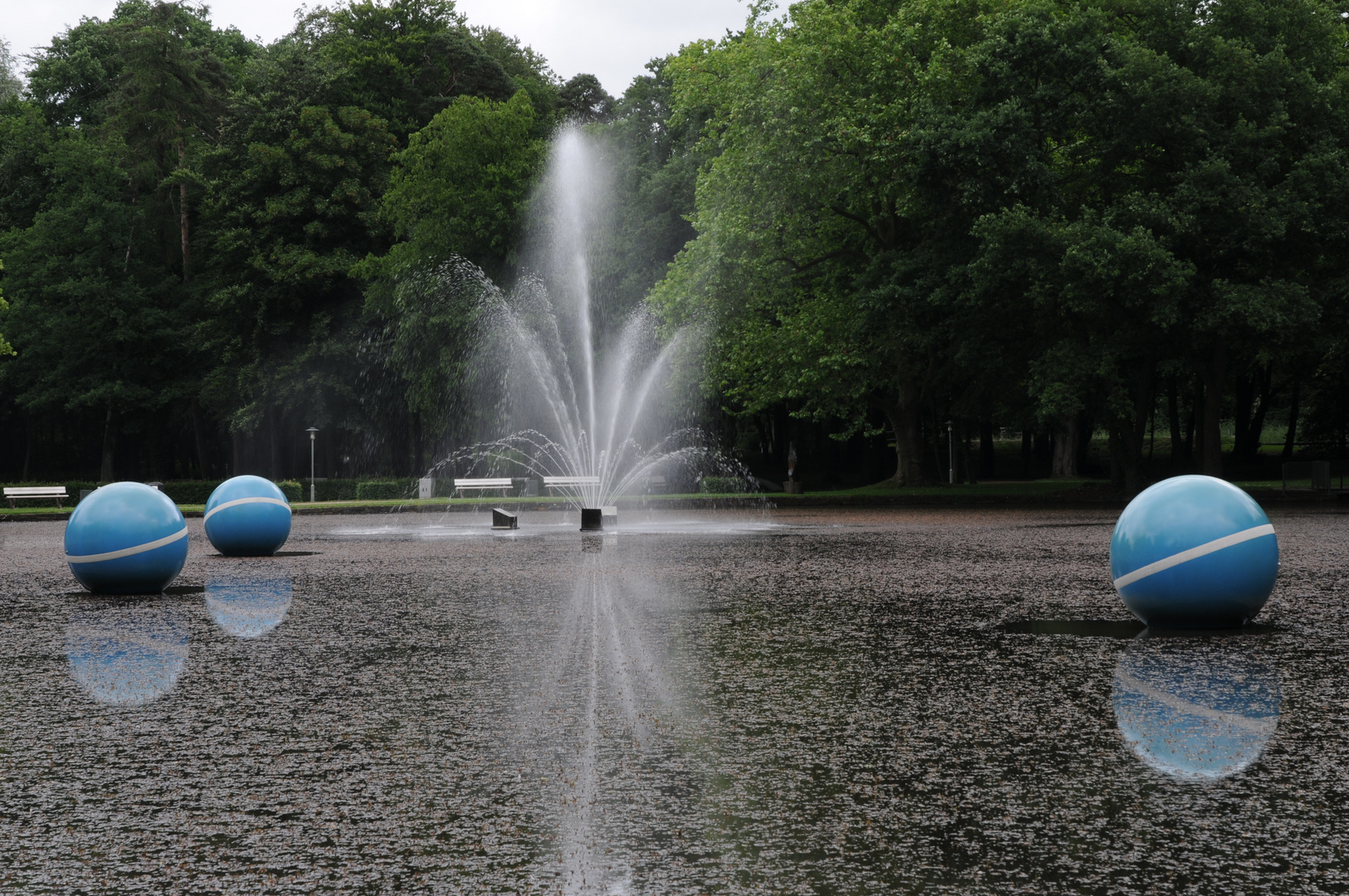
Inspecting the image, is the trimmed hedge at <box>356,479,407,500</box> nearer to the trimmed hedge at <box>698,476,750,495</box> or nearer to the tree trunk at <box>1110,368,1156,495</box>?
the trimmed hedge at <box>698,476,750,495</box>

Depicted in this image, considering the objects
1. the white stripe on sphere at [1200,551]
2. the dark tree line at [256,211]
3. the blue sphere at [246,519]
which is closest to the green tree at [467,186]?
the dark tree line at [256,211]

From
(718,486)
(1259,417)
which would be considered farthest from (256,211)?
(1259,417)

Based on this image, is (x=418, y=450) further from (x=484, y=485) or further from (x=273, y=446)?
(x=484, y=485)

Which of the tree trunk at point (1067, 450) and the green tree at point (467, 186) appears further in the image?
the tree trunk at point (1067, 450)

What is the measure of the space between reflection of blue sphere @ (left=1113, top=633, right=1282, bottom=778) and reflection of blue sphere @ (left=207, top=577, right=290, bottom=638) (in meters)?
6.96

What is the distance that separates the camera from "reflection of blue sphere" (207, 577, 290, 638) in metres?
11.1

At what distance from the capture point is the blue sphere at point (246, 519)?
19.5 m

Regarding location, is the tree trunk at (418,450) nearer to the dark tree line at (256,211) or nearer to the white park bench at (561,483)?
the dark tree line at (256,211)

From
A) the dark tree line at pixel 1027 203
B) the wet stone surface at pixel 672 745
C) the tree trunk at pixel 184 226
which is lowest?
the wet stone surface at pixel 672 745

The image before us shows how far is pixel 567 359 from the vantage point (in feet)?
157

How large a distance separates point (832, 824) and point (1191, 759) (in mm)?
2095

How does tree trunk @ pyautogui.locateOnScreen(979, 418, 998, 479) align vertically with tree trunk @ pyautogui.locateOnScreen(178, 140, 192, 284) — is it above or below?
below

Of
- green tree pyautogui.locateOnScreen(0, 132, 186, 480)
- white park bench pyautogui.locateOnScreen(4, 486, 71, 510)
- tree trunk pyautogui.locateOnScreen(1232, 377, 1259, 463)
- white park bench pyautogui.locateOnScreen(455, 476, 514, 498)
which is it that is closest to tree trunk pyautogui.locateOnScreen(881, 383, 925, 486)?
white park bench pyautogui.locateOnScreen(455, 476, 514, 498)

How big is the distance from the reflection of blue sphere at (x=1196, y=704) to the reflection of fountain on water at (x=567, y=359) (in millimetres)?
35190
